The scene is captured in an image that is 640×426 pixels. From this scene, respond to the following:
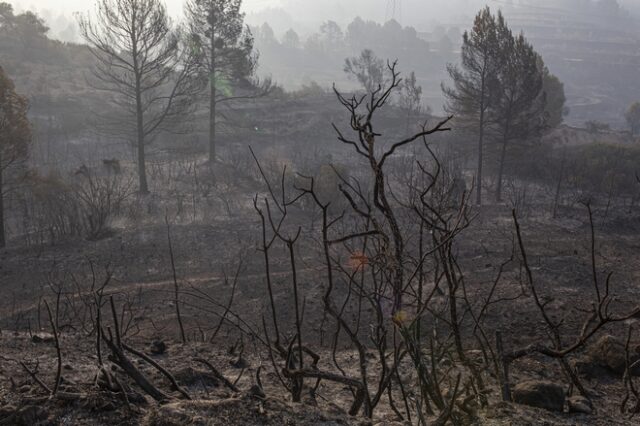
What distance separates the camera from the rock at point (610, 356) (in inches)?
203

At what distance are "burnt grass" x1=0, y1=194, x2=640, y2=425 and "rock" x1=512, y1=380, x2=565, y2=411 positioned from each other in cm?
18

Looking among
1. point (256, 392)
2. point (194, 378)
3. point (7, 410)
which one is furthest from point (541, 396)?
point (7, 410)

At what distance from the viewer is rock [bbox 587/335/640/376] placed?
5.16 metres

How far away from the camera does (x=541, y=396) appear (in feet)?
11.7

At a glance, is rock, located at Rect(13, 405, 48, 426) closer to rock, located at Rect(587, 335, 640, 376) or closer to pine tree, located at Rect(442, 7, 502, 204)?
rock, located at Rect(587, 335, 640, 376)

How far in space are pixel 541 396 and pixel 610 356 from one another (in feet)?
7.17

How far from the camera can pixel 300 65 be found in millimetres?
112125

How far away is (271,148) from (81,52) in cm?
2030

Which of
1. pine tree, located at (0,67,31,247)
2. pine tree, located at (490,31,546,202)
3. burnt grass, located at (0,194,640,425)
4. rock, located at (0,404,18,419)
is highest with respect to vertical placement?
pine tree, located at (490,31,546,202)

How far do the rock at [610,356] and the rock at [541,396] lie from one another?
1952 mm

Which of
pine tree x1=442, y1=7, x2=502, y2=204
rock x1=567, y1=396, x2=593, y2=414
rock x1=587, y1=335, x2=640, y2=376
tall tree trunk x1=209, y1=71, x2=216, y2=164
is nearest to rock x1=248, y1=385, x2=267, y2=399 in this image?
rock x1=567, y1=396, x2=593, y2=414

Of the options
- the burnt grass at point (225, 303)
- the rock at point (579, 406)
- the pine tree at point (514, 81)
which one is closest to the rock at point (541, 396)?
the rock at point (579, 406)

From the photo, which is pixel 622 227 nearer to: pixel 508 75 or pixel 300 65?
pixel 508 75

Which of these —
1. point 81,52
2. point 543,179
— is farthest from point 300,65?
point 543,179
